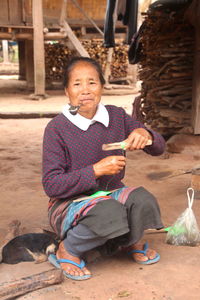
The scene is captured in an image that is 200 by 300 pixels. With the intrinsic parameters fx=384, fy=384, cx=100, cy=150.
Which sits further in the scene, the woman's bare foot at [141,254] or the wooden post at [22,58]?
the wooden post at [22,58]

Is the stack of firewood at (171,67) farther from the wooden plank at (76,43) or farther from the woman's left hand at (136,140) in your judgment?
the wooden plank at (76,43)

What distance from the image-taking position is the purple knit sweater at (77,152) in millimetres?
2115

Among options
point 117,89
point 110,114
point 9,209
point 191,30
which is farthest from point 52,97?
point 110,114

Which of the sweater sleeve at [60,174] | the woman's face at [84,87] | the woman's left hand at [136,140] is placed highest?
the woman's face at [84,87]

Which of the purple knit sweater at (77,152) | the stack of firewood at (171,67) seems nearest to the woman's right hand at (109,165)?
the purple knit sweater at (77,152)

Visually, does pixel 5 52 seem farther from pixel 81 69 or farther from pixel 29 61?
pixel 81 69

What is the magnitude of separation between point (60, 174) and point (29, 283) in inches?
23.4

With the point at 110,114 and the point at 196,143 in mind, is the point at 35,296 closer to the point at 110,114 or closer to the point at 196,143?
the point at 110,114

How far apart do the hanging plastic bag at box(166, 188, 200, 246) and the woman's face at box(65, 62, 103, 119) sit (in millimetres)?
895

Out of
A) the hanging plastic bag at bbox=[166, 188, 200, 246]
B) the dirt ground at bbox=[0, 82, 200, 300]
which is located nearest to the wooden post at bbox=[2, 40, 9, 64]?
the dirt ground at bbox=[0, 82, 200, 300]

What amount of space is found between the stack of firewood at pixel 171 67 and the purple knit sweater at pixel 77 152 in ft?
12.4

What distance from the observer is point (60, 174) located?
2.15 m

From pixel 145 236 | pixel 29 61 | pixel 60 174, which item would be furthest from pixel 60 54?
pixel 60 174

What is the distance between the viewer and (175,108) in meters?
6.27
